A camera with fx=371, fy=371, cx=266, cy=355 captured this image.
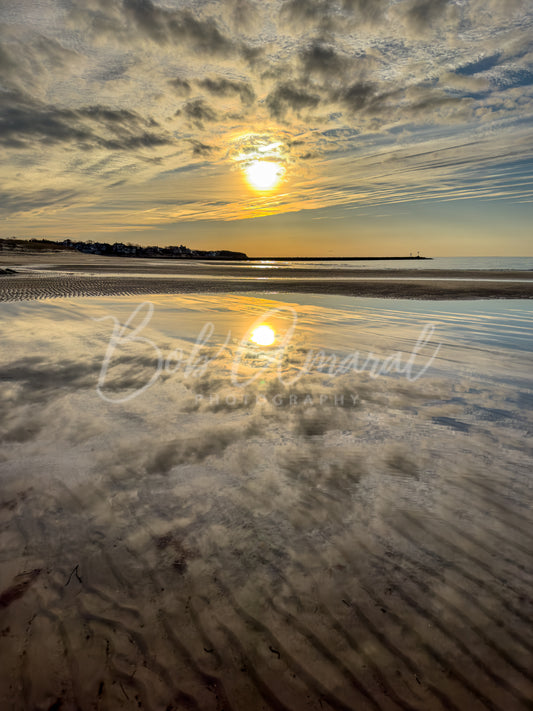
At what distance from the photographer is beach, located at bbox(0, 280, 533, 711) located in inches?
87.5

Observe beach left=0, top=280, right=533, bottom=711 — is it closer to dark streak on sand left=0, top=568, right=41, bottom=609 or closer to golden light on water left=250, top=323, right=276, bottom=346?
dark streak on sand left=0, top=568, right=41, bottom=609

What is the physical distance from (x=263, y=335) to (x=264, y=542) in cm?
868

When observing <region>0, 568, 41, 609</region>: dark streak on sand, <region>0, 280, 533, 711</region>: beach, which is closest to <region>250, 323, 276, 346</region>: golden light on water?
<region>0, 280, 533, 711</region>: beach

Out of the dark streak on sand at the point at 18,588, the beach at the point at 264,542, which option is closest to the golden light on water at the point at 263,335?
the beach at the point at 264,542

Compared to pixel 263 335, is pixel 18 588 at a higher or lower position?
lower

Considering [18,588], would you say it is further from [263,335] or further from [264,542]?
[263,335]

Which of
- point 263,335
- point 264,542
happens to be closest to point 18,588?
point 264,542

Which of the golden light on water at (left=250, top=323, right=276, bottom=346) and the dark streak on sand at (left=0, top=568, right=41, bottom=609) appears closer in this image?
the dark streak on sand at (left=0, top=568, right=41, bottom=609)

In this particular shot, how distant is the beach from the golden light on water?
10.3 ft

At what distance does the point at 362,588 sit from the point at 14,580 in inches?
103

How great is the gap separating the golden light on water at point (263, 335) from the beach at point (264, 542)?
3.12m

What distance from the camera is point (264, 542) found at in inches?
127

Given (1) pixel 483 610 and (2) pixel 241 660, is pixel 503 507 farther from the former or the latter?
(2) pixel 241 660

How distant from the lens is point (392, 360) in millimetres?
8875
